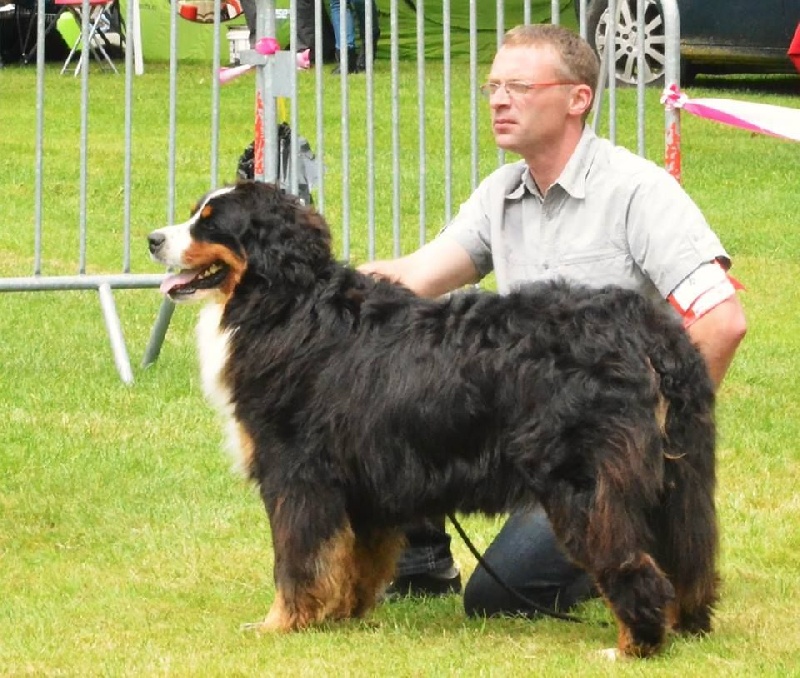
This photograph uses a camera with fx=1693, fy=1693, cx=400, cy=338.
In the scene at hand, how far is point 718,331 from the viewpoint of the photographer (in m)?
4.70

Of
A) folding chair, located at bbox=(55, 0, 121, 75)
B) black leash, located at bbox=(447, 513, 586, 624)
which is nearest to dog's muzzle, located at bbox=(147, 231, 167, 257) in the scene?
black leash, located at bbox=(447, 513, 586, 624)

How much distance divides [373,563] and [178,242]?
3.62 ft

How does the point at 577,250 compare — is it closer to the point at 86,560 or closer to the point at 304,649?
the point at 304,649

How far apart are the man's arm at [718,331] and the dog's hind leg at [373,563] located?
1.04 m

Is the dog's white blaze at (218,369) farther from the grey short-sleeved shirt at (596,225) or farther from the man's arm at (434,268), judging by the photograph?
the grey short-sleeved shirt at (596,225)

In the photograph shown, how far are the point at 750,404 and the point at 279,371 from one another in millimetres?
3778

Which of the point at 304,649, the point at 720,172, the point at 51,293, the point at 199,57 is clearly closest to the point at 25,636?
the point at 304,649

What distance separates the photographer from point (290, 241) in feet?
15.5

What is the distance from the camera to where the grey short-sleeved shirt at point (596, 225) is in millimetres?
4762

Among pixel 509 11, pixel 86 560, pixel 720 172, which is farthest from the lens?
pixel 509 11

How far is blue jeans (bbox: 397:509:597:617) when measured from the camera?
510 centimetres

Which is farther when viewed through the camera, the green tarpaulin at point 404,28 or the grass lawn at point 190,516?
the green tarpaulin at point 404,28

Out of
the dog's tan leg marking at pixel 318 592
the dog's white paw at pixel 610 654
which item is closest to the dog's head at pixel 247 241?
the dog's tan leg marking at pixel 318 592

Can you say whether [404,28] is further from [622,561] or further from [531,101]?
[622,561]
